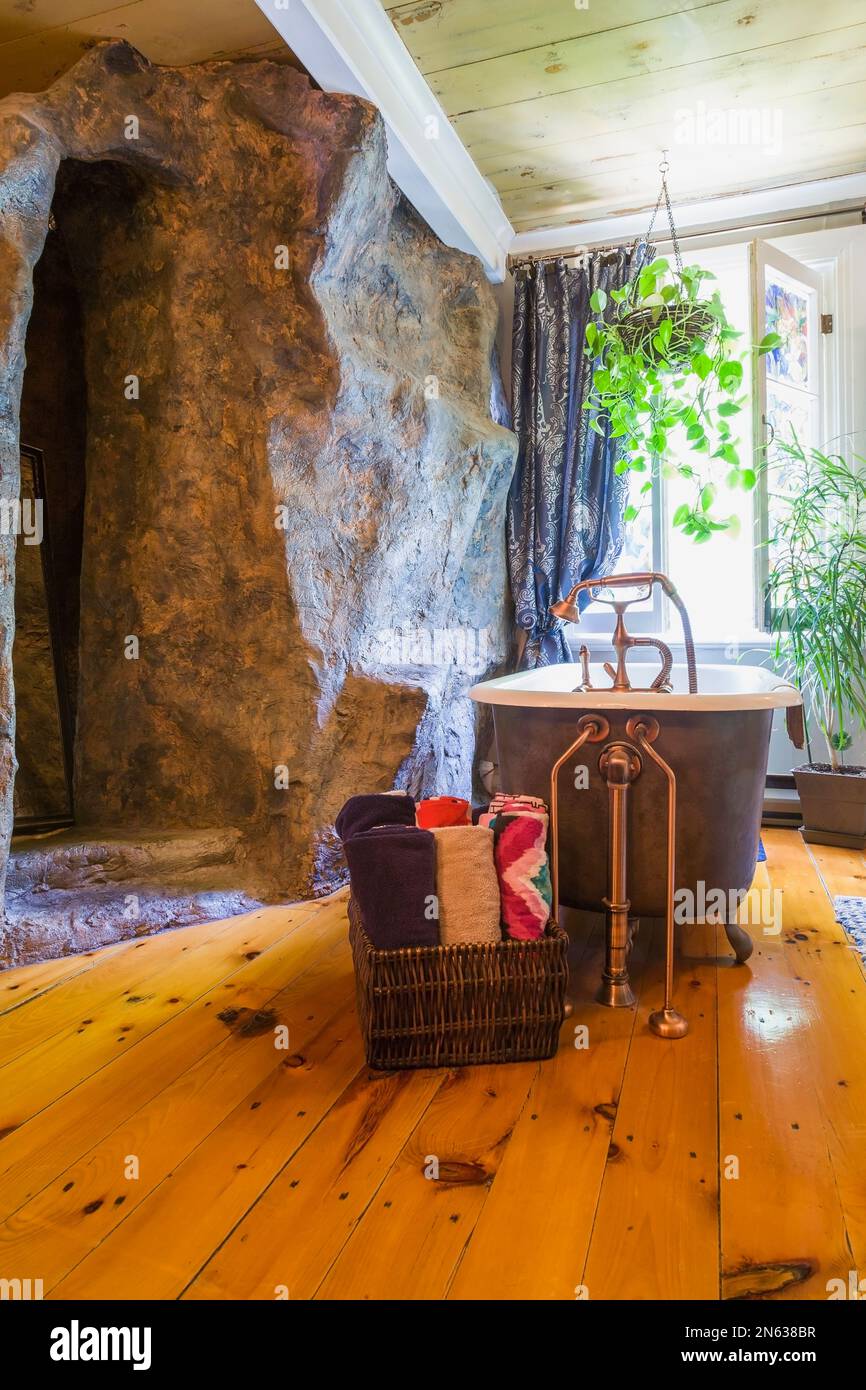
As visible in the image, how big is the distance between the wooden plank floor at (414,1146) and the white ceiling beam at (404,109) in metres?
2.38

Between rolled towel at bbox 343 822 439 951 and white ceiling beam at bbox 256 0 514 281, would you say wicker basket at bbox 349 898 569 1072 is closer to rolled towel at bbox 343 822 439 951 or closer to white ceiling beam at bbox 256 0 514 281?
rolled towel at bbox 343 822 439 951

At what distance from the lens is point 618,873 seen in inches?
74.9

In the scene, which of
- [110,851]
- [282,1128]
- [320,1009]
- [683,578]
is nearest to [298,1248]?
[282,1128]

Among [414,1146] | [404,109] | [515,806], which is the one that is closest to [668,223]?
[404,109]

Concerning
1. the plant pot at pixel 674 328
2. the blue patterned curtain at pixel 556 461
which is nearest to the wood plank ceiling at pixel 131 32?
the plant pot at pixel 674 328

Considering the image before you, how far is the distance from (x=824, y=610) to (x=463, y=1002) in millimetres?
2235

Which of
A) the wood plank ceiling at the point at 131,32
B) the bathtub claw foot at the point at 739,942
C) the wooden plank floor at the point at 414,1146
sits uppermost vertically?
the wood plank ceiling at the point at 131,32

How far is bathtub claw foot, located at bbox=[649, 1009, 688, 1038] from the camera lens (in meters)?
1.75

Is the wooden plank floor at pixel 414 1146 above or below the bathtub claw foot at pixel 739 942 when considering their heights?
below

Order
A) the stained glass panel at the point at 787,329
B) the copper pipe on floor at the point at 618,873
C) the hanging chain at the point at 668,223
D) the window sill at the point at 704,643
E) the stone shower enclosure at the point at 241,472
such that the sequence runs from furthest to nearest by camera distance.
Result: the window sill at the point at 704,643, the hanging chain at the point at 668,223, the stained glass panel at the point at 787,329, the stone shower enclosure at the point at 241,472, the copper pipe on floor at the point at 618,873

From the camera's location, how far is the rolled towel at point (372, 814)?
1840 mm

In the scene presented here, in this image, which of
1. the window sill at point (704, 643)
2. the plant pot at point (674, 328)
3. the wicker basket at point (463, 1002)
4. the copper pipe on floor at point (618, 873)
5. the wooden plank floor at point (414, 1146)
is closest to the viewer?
the wooden plank floor at point (414, 1146)

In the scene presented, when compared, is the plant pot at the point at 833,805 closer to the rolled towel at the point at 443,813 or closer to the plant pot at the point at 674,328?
the plant pot at the point at 674,328

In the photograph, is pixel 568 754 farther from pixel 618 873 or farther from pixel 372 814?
pixel 372 814
